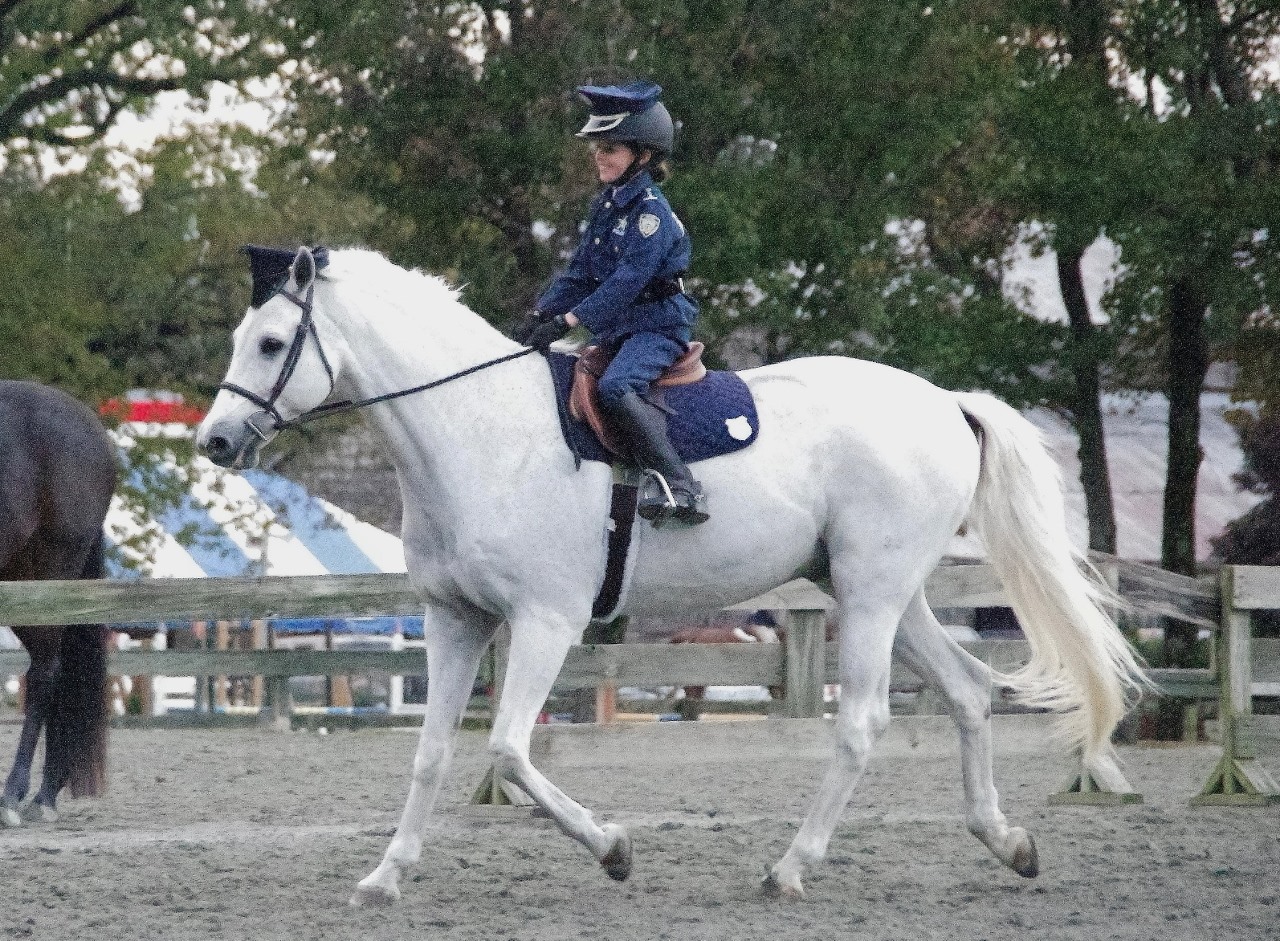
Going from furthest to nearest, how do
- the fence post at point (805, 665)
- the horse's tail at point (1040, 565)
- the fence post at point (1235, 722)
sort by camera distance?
the fence post at point (805, 665), the fence post at point (1235, 722), the horse's tail at point (1040, 565)

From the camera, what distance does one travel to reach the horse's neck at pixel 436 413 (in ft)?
23.3

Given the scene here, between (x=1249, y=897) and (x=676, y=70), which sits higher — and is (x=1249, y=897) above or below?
below

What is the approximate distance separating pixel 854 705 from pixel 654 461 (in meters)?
1.17

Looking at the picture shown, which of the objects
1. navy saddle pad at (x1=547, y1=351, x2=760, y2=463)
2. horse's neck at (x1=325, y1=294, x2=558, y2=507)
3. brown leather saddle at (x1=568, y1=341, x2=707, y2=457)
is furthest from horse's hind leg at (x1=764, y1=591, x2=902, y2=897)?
horse's neck at (x1=325, y1=294, x2=558, y2=507)

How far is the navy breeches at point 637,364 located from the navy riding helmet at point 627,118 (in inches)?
27.3

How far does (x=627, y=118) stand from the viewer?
24.2 feet

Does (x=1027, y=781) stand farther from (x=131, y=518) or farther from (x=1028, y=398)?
(x=131, y=518)

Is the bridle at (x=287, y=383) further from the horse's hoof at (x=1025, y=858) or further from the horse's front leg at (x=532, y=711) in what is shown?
the horse's hoof at (x=1025, y=858)

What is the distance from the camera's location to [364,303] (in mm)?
7172

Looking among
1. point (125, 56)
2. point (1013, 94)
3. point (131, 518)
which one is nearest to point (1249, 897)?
point (1013, 94)

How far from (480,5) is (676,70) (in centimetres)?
200

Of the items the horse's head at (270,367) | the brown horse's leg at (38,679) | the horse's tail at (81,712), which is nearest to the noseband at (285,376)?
the horse's head at (270,367)

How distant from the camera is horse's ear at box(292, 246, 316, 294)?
6941 millimetres

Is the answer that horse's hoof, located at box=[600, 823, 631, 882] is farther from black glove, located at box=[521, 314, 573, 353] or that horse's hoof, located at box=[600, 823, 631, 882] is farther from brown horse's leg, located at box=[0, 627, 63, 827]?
brown horse's leg, located at box=[0, 627, 63, 827]
